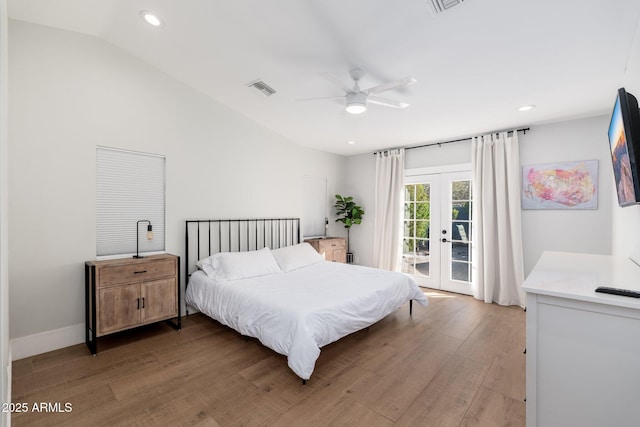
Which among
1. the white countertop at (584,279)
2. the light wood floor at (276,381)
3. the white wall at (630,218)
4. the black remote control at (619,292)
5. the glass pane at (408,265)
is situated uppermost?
the white wall at (630,218)

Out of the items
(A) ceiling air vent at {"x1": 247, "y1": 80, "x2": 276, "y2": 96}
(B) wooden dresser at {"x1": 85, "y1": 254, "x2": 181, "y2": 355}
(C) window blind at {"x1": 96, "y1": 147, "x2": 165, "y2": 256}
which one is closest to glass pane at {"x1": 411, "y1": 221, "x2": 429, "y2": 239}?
(A) ceiling air vent at {"x1": 247, "y1": 80, "x2": 276, "y2": 96}

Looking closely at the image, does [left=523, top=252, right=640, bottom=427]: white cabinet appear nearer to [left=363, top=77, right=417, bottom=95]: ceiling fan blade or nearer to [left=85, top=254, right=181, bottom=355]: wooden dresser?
[left=363, top=77, right=417, bottom=95]: ceiling fan blade

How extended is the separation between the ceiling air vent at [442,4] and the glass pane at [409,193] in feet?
11.2

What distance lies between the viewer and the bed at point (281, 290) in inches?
91.2

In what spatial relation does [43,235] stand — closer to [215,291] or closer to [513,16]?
[215,291]

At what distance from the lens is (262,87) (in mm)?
3387

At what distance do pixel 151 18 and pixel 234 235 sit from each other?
261 centimetres

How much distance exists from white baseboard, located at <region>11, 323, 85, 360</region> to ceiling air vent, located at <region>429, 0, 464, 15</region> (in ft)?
13.8

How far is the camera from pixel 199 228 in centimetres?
378

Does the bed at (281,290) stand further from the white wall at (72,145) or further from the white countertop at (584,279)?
the white countertop at (584,279)

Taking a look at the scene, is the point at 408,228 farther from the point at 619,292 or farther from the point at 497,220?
the point at 619,292

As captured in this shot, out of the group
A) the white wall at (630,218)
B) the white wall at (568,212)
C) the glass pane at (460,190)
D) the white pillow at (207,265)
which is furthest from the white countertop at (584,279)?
the white pillow at (207,265)

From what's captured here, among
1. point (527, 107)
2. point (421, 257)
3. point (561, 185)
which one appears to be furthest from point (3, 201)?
point (561, 185)

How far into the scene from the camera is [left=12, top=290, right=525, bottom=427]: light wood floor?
6.16 feet
